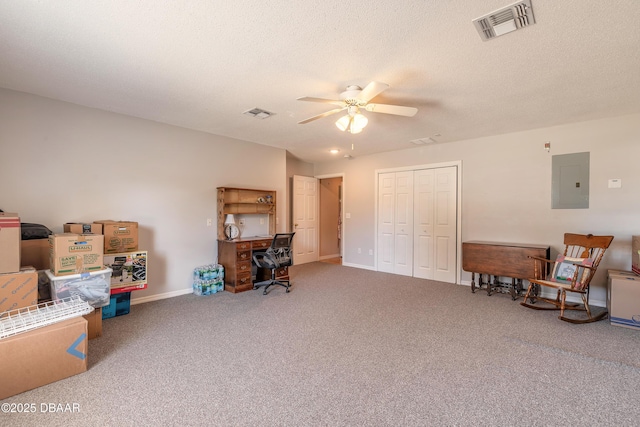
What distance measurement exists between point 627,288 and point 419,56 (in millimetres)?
3241

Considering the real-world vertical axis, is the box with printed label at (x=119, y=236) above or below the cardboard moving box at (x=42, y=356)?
above

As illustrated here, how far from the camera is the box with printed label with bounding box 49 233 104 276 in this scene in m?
2.66

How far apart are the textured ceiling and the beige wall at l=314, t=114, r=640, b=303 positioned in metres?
0.37

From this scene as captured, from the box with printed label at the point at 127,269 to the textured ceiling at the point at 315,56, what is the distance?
176 cm

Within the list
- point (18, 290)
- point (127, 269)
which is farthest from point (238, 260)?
point (18, 290)

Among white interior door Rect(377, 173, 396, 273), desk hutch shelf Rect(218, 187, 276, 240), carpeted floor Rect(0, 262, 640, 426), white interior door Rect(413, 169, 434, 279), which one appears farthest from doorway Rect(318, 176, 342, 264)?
carpeted floor Rect(0, 262, 640, 426)

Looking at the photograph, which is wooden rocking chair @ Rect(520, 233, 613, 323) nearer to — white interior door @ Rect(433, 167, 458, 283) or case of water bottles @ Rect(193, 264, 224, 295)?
white interior door @ Rect(433, 167, 458, 283)

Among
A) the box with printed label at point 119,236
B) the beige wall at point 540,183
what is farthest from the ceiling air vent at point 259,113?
the beige wall at point 540,183

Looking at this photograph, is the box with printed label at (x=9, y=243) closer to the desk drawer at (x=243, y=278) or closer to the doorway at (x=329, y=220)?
the desk drawer at (x=243, y=278)

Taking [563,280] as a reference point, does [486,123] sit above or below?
above

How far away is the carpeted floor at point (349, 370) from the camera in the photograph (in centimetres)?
173

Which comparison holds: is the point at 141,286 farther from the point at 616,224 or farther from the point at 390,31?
the point at 616,224

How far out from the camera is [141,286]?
345 cm

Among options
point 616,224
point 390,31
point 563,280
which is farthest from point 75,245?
point 616,224
